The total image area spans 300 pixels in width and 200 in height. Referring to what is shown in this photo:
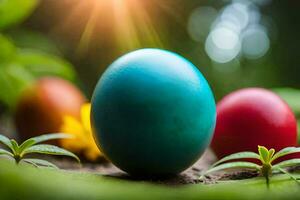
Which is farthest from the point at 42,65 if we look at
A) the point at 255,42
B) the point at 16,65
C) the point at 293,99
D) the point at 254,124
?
the point at 255,42

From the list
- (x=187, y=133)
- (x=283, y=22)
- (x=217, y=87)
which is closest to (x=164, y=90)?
(x=187, y=133)

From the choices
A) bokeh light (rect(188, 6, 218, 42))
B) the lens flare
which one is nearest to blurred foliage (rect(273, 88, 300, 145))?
the lens flare

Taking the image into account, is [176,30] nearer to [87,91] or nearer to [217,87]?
[217,87]

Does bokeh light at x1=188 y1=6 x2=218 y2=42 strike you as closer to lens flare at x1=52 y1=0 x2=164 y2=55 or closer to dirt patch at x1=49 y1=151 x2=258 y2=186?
lens flare at x1=52 y1=0 x2=164 y2=55

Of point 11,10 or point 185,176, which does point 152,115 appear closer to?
point 185,176

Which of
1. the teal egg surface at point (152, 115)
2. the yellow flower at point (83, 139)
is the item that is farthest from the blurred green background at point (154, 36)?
the teal egg surface at point (152, 115)

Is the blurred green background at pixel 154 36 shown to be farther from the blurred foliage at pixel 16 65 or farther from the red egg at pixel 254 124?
the red egg at pixel 254 124
